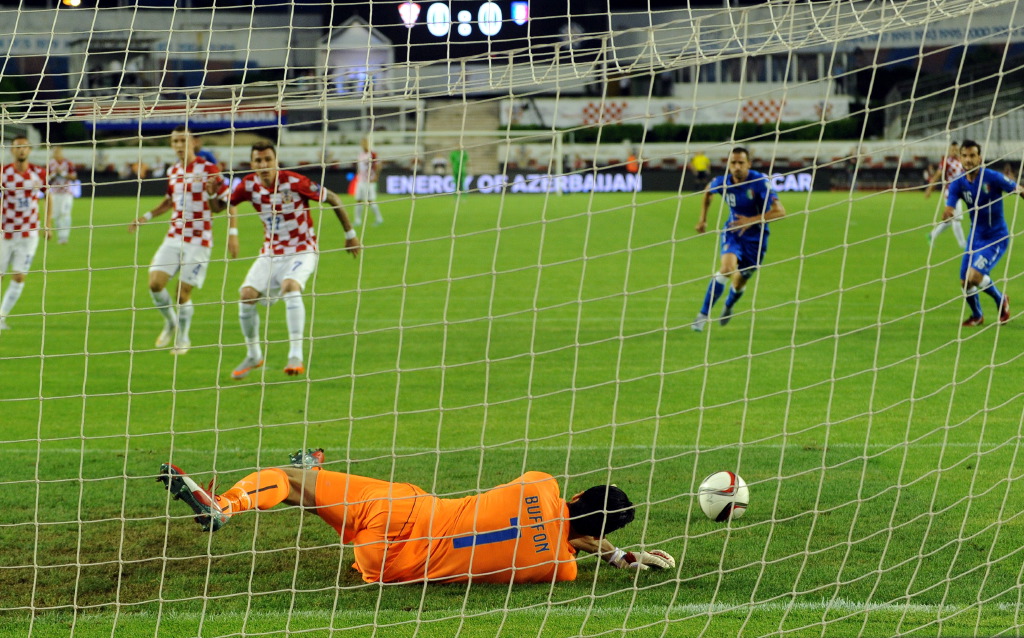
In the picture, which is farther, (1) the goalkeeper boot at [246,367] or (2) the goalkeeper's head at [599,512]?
(1) the goalkeeper boot at [246,367]

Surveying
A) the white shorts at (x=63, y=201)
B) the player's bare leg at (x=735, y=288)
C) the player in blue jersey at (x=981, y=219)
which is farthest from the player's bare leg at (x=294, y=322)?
the white shorts at (x=63, y=201)

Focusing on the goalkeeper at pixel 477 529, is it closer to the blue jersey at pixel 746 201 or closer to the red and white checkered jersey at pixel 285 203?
the red and white checkered jersey at pixel 285 203

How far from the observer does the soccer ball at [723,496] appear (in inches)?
189

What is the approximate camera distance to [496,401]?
782 cm

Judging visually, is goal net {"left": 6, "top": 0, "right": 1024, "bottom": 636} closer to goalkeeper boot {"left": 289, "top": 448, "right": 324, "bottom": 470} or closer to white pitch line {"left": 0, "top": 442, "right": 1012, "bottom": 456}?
white pitch line {"left": 0, "top": 442, "right": 1012, "bottom": 456}

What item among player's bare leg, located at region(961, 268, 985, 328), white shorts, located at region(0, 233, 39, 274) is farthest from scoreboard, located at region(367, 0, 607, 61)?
white shorts, located at region(0, 233, 39, 274)

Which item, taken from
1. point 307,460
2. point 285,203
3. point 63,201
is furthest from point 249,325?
point 63,201

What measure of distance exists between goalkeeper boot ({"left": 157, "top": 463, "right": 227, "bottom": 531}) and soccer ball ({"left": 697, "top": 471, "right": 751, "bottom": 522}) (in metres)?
2.07

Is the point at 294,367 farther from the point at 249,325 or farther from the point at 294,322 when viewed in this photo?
the point at 249,325

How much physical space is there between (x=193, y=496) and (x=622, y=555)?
1743mm

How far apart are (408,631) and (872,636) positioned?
5.37 feet

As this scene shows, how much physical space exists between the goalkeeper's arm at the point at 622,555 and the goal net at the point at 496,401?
1.2 inches

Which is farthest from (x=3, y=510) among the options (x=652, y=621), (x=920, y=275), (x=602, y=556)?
(x=920, y=275)

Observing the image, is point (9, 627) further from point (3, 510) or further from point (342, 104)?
point (342, 104)
